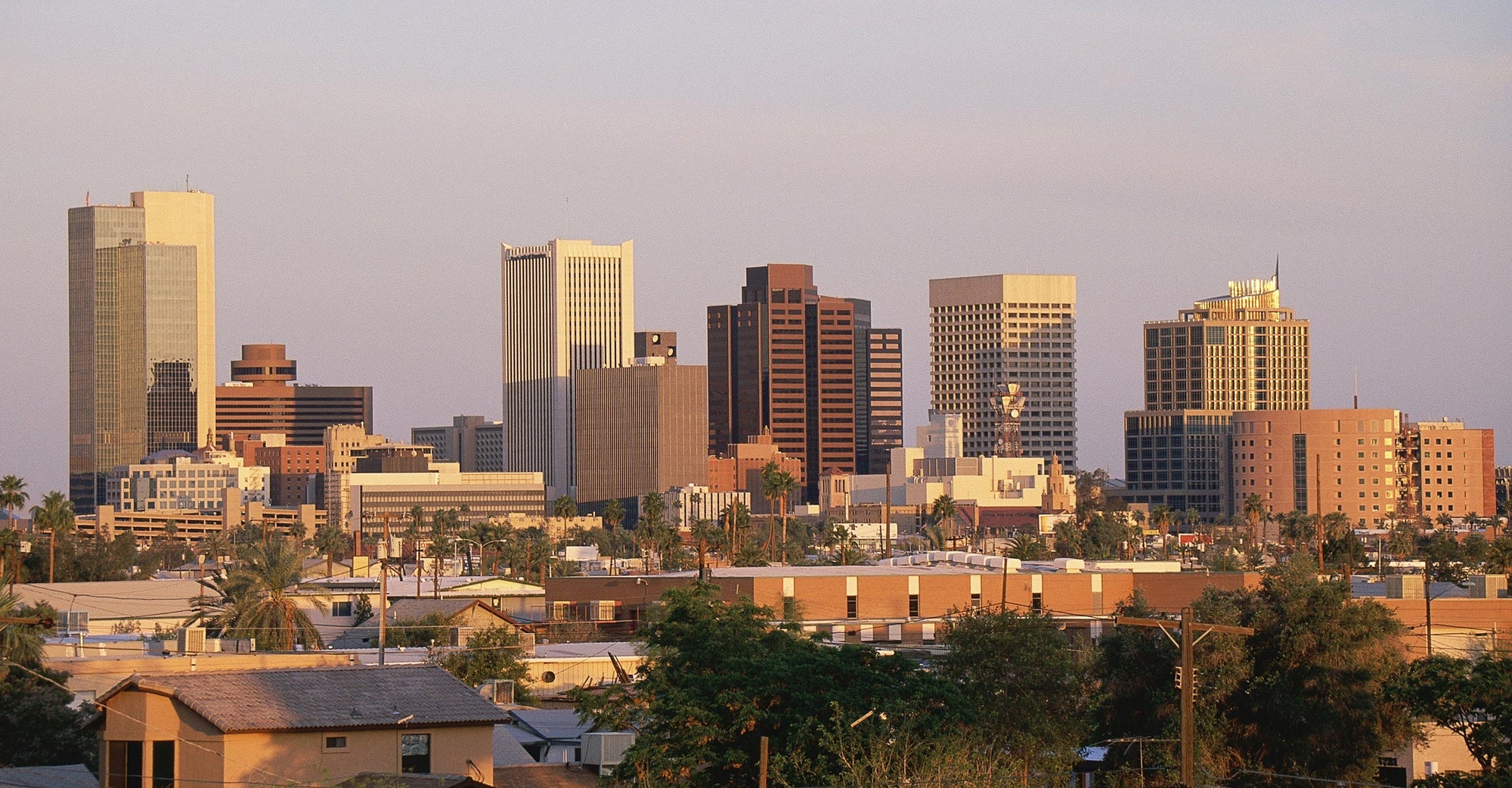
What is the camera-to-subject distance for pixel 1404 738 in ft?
195

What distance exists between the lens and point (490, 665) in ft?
276

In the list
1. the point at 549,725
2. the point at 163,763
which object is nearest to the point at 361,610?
→ the point at 549,725

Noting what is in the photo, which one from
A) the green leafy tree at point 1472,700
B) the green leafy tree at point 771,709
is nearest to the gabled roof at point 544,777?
the green leafy tree at point 771,709

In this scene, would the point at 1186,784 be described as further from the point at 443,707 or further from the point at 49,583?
the point at 49,583

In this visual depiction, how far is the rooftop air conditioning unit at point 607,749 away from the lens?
55062mm

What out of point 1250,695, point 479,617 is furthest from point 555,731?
point 479,617

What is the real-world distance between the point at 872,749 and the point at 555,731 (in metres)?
18.9

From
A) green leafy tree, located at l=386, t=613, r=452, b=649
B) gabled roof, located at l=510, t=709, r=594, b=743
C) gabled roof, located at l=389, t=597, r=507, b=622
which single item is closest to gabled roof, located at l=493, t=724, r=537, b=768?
gabled roof, located at l=510, t=709, r=594, b=743

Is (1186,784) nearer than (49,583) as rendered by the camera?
Yes

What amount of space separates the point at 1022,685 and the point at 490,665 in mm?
30780

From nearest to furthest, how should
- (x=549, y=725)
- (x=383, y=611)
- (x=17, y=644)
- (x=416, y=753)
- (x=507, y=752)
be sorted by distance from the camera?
(x=416, y=753), (x=507, y=752), (x=549, y=725), (x=17, y=644), (x=383, y=611)

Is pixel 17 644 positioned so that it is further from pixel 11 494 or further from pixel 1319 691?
pixel 11 494

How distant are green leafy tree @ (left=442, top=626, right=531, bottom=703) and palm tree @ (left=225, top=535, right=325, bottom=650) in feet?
26.0

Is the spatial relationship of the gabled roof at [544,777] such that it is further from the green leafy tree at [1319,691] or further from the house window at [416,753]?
the green leafy tree at [1319,691]
